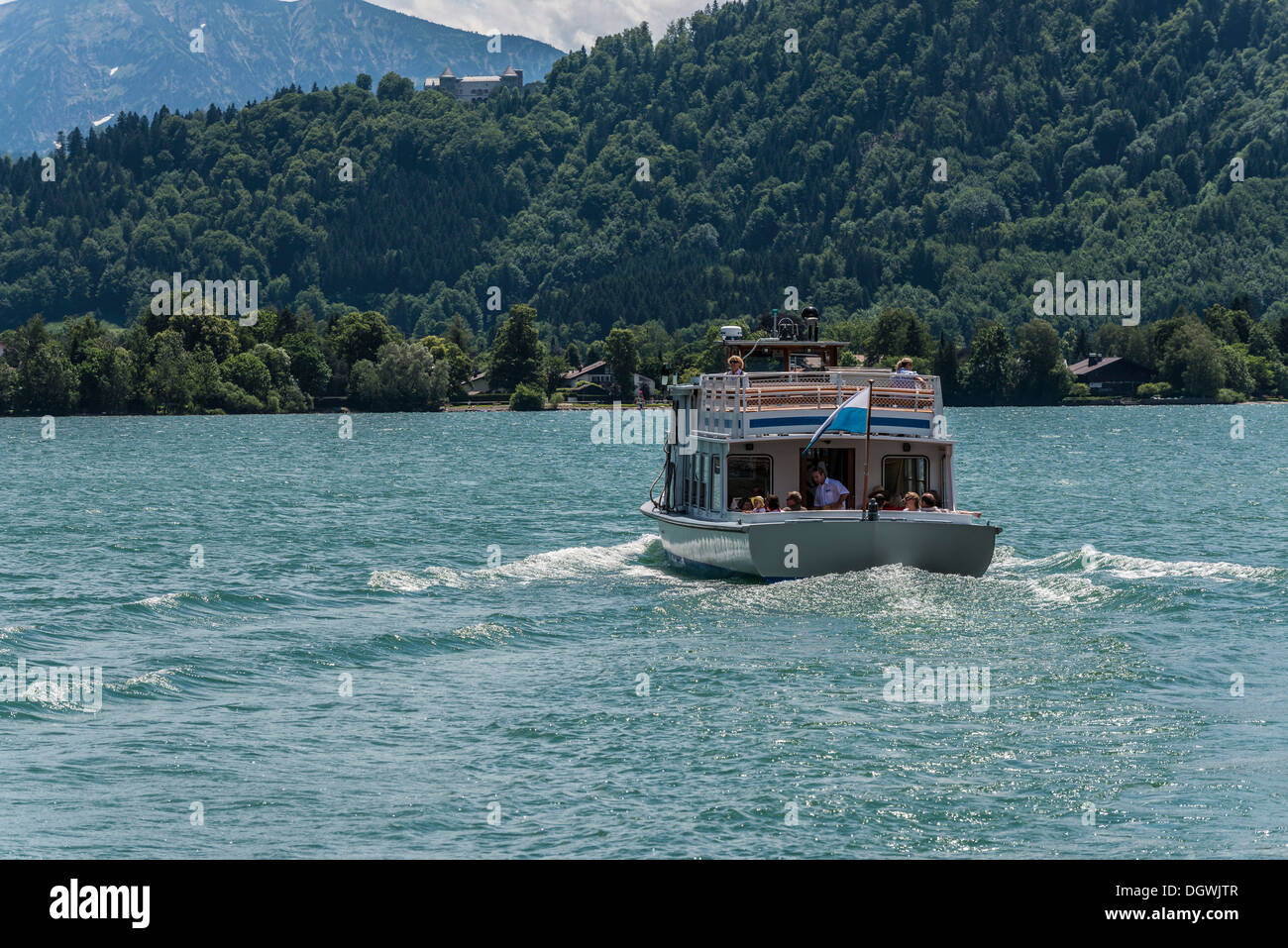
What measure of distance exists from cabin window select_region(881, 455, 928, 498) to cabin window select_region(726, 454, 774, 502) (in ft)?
9.30

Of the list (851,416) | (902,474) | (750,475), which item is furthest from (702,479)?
(851,416)

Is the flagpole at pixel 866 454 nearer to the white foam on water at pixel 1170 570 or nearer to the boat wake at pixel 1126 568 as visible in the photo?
the boat wake at pixel 1126 568

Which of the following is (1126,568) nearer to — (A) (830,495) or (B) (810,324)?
(A) (830,495)

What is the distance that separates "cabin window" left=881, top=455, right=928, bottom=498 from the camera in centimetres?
4066

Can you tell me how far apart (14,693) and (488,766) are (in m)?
10.2

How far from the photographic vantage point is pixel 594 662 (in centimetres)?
3008

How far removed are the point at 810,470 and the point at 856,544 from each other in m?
4.49

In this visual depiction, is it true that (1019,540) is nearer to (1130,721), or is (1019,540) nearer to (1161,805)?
(1130,721)

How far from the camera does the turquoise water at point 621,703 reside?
64.4 feet

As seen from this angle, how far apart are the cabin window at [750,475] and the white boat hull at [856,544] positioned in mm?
2693

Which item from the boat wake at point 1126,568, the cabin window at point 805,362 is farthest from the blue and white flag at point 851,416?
the boat wake at point 1126,568

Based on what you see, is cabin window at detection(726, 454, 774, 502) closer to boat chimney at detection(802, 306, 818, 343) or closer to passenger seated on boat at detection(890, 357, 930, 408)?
passenger seated on boat at detection(890, 357, 930, 408)

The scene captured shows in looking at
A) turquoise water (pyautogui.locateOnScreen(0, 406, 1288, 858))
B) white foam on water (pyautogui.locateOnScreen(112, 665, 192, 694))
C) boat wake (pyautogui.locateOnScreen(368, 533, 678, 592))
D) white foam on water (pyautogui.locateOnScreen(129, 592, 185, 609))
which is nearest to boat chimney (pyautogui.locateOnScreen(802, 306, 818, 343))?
boat wake (pyautogui.locateOnScreen(368, 533, 678, 592))

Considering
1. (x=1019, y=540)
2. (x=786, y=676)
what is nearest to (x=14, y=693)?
(x=786, y=676)
